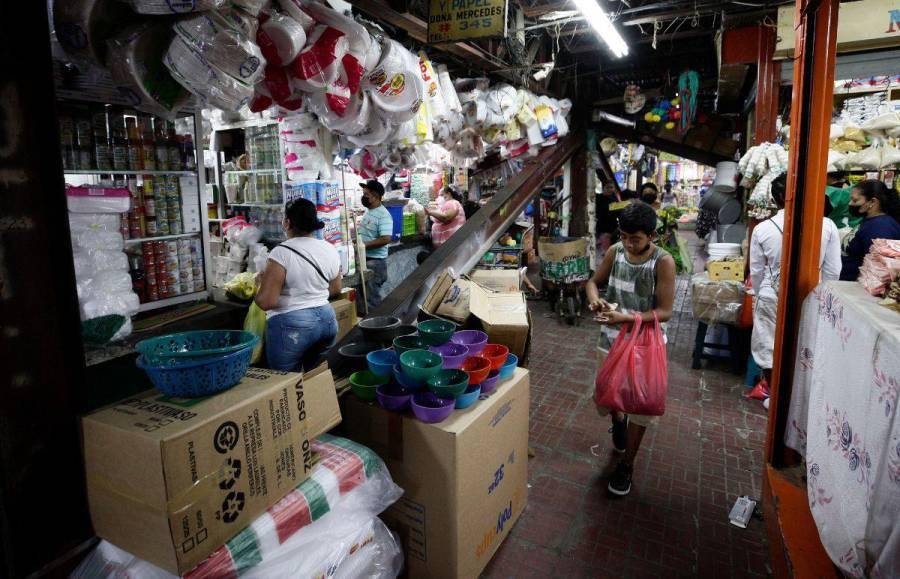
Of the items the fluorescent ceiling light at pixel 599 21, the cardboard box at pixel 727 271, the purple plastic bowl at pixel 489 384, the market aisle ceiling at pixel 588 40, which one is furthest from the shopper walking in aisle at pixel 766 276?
the purple plastic bowl at pixel 489 384

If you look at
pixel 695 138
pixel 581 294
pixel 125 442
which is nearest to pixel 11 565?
pixel 125 442

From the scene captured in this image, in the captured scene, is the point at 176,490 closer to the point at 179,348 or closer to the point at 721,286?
the point at 179,348

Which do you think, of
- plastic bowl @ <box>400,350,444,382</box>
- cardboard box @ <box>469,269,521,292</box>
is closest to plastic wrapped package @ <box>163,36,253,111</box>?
plastic bowl @ <box>400,350,444,382</box>

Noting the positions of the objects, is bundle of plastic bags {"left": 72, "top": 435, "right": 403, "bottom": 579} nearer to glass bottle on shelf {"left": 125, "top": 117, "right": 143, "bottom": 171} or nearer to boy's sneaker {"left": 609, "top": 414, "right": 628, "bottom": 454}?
boy's sneaker {"left": 609, "top": 414, "right": 628, "bottom": 454}

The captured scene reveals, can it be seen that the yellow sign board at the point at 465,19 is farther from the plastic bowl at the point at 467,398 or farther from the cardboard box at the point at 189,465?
the cardboard box at the point at 189,465

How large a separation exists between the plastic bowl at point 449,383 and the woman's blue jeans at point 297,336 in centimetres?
145

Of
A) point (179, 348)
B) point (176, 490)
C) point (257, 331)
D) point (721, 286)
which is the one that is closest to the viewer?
point (176, 490)

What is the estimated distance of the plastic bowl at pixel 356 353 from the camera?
3.18 meters

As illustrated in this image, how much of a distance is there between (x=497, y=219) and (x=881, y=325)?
4.97 meters

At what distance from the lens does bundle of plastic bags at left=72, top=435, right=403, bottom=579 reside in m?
1.74

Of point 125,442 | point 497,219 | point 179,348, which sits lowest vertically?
point 125,442

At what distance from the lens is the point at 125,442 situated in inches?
65.7

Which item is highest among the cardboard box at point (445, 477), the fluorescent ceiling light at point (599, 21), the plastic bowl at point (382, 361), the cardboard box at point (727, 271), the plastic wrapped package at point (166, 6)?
the fluorescent ceiling light at point (599, 21)

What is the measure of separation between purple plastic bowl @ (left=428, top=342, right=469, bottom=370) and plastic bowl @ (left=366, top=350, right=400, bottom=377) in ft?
0.76
